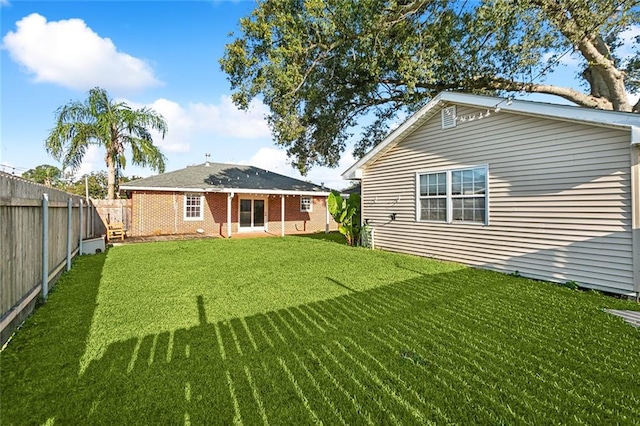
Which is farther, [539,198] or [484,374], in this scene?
[539,198]

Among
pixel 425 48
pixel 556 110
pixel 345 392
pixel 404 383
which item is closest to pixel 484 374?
pixel 404 383

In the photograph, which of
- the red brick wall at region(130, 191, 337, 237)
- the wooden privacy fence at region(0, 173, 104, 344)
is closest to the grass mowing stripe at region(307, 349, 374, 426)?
the wooden privacy fence at region(0, 173, 104, 344)

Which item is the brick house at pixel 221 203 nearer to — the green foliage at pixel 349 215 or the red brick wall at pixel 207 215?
the red brick wall at pixel 207 215

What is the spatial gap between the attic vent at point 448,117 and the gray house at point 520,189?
0.09 ft

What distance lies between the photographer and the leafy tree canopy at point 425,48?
367 inches

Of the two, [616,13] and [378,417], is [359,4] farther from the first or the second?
[378,417]

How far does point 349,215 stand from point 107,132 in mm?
14640

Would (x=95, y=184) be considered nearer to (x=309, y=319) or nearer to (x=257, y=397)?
(x=309, y=319)

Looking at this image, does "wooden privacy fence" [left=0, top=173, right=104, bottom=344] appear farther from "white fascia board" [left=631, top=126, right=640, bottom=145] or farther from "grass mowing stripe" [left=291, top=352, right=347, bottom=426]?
"white fascia board" [left=631, top=126, right=640, bottom=145]

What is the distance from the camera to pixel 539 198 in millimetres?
6742

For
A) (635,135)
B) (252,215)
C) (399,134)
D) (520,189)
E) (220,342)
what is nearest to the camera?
(220,342)

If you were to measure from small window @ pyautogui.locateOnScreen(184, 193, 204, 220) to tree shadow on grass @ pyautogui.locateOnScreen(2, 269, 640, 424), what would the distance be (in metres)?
12.5

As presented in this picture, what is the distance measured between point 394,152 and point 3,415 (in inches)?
397

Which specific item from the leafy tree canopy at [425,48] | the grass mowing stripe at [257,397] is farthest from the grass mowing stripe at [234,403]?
the leafy tree canopy at [425,48]
